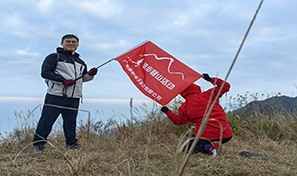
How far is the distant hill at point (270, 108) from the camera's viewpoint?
26.2 ft

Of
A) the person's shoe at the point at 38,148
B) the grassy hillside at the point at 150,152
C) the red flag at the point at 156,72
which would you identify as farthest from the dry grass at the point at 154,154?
A: the red flag at the point at 156,72

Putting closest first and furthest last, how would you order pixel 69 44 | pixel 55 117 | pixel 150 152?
1. pixel 150 152
2. pixel 55 117
3. pixel 69 44

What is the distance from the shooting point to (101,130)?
269 inches

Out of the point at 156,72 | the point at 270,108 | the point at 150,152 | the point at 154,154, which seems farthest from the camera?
the point at 270,108

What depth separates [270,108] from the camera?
325 inches

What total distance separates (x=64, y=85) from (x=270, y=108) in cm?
479

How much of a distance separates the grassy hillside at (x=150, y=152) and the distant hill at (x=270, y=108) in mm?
269

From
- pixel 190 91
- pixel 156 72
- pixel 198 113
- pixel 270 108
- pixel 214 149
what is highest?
pixel 156 72

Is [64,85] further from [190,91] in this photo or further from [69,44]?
[190,91]

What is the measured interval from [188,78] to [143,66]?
25.8 inches

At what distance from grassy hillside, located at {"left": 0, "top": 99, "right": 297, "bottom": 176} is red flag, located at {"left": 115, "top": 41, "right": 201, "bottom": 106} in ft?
1.10

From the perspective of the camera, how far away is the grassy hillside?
3.29 metres

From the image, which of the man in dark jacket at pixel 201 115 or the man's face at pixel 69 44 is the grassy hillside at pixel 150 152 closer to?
the man in dark jacket at pixel 201 115

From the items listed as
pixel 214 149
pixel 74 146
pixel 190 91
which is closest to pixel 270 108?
pixel 190 91
